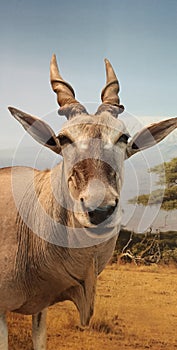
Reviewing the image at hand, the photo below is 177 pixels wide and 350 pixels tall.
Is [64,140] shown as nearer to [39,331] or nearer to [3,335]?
[3,335]

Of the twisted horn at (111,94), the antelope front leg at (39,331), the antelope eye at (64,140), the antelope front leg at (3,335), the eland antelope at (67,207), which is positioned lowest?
the antelope front leg at (39,331)

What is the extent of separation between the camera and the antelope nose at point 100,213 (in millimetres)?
2473

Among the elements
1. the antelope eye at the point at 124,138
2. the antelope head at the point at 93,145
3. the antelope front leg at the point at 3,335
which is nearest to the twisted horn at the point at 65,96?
the antelope head at the point at 93,145

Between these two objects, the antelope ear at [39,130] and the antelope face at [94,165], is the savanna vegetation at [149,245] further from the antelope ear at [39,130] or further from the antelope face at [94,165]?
the antelope face at [94,165]

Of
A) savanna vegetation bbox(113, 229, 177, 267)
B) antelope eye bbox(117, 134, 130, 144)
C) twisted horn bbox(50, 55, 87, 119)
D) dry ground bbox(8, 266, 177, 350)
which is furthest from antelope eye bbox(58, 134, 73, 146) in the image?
savanna vegetation bbox(113, 229, 177, 267)

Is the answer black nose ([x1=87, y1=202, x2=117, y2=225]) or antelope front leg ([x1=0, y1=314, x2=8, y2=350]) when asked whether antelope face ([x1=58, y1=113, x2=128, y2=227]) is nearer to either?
black nose ([x1=87, y1=202, x2=117, y2=225])

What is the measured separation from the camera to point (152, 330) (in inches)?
234

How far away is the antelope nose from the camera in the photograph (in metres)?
2.47

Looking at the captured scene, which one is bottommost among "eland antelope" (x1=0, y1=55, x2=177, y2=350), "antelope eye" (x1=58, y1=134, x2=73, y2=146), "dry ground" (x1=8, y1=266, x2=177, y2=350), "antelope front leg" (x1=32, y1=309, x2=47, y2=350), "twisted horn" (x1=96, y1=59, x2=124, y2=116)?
"dry ground" (x1=8, y1=266, x2=177, y2=350)

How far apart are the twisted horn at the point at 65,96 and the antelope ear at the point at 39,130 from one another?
0.15 m

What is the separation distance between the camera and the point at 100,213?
8.14ft

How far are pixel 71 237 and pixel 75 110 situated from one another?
2.62 feet

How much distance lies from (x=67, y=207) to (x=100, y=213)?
626 millimetres

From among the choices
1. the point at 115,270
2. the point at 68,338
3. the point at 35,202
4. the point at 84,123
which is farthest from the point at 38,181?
the point at 115,270
